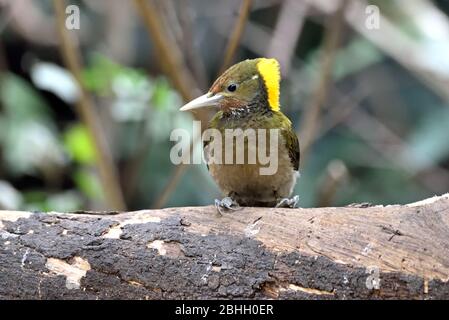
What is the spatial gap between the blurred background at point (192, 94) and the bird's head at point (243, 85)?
544 mm

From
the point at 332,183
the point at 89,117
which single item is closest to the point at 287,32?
the point at 332,183

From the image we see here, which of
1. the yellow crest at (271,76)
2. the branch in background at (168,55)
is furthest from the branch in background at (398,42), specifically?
the yellow crest at (271,76)

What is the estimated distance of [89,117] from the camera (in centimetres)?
452

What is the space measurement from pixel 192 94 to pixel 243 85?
0.85m

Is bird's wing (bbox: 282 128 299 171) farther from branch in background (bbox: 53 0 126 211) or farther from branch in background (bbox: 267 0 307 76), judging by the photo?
branch in background (bbox: 267 0 307 76)

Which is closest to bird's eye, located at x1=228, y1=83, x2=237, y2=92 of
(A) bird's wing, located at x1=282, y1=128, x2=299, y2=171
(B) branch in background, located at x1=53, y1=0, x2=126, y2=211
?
(A) bird's wing, located at x1=282, y1=128, x2=299, y2=171

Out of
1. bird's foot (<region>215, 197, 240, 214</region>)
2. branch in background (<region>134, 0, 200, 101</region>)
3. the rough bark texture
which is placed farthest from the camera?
branch in background (<region>134, 0, 200, 101</region>)

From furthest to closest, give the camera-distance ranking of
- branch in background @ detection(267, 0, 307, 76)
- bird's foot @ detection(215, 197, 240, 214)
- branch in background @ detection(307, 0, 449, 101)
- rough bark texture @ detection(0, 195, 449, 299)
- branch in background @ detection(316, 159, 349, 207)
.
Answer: branch in background @ detection(267, 0, 307, 76), branch in background @ detection(307, 0, 449, 101), branch in background @ detection(316, 159, 349, 207), bird's foot @ detection(215, 197, 240, 214), rough bark texture @ detection(0, 195, 449, 299)

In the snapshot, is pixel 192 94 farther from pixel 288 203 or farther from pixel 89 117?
pixel 288 203

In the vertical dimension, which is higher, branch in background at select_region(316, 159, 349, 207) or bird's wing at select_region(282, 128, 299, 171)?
bird's wing at select_region(282, 128, 299, 171)

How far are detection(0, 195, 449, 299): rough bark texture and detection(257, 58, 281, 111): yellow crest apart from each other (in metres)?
0.80

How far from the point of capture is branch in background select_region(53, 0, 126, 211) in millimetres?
4354

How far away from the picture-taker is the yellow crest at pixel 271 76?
3.60 meters
